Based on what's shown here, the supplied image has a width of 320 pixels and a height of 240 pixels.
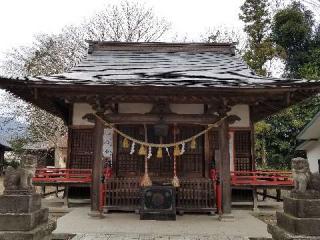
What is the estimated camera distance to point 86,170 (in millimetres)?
10758

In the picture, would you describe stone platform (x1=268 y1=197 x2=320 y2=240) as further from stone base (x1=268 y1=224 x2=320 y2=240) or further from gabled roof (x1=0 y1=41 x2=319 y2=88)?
gabled roof (x1=0 y1=41 x2=319 y2=88)

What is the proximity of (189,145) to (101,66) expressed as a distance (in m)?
4.31

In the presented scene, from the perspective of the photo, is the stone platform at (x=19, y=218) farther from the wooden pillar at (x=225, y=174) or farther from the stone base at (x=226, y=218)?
the wooden pillar at (x=225, y=174)

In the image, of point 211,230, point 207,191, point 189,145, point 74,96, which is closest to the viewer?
point 211,230

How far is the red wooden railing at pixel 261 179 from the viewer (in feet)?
33.1

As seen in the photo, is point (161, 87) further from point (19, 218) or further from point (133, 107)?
point (19, 218)

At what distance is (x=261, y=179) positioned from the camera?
34.2 ft

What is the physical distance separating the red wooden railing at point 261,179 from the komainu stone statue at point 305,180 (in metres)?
4.91

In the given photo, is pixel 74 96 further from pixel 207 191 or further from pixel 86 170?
pixel 207 191

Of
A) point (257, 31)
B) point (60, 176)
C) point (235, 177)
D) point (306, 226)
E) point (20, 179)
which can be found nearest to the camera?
point (306, 226)

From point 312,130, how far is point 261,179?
26.8 feet

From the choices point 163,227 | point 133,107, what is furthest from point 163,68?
point 163,227

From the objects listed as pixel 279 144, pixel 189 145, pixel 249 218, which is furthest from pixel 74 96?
pixel 279 144

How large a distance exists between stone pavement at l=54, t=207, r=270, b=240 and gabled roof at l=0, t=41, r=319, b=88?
349 cm
